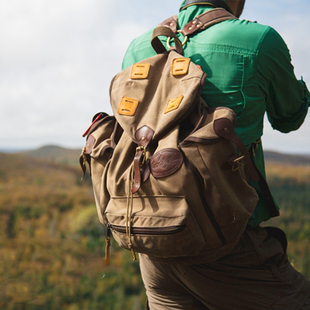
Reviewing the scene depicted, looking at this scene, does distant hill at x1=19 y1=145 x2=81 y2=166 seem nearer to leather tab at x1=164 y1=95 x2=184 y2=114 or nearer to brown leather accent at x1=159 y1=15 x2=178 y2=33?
brown leather accent at x1=159 y1=15 x2=178 y2=33

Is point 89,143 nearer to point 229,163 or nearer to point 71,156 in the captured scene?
point 229,163

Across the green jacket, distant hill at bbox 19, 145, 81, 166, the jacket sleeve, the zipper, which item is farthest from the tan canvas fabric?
distant hill at bbox 19, 145, 81, 166

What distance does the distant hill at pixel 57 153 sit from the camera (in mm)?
8328

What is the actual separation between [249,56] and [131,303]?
4.04 m

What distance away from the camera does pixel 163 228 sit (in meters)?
1.26

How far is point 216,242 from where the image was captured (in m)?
1.38

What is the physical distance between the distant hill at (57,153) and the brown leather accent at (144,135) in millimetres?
6858

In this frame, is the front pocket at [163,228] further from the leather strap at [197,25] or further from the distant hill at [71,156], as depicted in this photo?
the distant hill at [71,156]

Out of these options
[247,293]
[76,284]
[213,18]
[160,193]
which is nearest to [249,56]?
[213,18]

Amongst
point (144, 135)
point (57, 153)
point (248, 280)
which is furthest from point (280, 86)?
point (57, 153)

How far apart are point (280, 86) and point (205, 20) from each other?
0.43 m

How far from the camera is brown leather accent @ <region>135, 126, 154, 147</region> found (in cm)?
137

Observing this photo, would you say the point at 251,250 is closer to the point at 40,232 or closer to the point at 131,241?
the point at 131,241

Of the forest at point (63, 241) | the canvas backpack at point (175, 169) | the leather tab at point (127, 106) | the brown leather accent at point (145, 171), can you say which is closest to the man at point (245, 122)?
the canvas backpack at point (175, 169)
